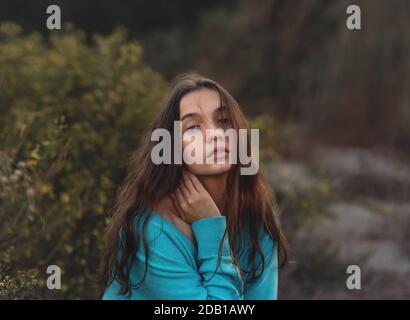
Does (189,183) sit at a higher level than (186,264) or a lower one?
higher

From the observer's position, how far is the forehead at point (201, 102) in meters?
2.13

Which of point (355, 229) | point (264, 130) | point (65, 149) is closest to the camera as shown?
point (65, 149)

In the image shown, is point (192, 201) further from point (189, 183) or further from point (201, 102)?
point (201, 102)

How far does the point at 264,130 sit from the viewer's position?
15.3 ft

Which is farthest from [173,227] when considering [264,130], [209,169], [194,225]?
[264,130]

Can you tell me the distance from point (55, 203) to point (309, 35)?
15.5 feet

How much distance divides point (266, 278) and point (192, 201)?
35 centimetres

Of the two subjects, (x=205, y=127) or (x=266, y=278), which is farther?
(x=266, y=278)

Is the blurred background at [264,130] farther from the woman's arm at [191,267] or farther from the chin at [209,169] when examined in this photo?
the chin at [209,169]

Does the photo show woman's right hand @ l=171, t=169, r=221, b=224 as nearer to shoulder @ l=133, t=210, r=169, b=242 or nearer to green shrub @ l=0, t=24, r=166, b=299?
shoulder @ l=133, t=210, r=169, b=242

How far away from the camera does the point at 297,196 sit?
4410 mm

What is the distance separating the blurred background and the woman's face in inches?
29.7

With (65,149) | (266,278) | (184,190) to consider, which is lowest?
(266,278)

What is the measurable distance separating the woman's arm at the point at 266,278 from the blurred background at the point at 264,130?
2.34 ft
